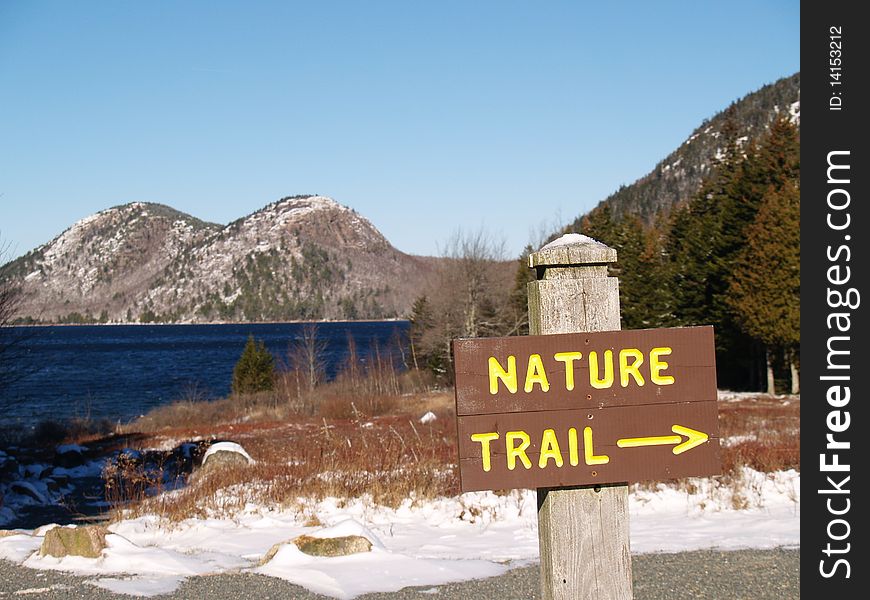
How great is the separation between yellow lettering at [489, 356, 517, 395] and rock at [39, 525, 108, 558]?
603 cm

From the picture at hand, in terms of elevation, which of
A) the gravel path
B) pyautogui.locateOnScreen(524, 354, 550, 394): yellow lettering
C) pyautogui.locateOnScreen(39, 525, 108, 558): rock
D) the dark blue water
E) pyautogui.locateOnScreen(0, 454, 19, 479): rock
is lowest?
the dark blue water

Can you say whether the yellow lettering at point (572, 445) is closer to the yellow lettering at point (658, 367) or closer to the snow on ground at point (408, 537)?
the yellow lettering at point (658, 367)

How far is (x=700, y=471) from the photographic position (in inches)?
110

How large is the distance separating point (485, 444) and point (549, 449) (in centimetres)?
25

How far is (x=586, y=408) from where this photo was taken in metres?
2.79

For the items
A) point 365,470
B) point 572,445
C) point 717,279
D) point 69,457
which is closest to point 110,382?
point 69,457

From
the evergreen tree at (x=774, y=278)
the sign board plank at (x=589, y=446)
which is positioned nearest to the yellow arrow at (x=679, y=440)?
the sign board plank at (x=589, y=446)

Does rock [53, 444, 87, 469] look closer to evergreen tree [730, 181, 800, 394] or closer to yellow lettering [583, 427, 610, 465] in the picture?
yellow lettering [583, 427, 610, 465]

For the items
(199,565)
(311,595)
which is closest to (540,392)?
(311,595)

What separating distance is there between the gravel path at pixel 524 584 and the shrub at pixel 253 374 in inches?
1364

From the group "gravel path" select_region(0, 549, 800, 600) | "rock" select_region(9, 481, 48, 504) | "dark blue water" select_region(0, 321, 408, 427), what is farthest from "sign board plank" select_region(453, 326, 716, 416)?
"dark blue water" select_region(0, 321, 408, 427)

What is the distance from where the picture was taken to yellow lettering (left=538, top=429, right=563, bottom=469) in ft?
9.12

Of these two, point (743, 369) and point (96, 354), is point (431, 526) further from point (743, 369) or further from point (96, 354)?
point (96, 354)

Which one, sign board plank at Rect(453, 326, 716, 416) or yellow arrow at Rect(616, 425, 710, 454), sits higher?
sign board plank at Rect(453, 326, 716, 416)
